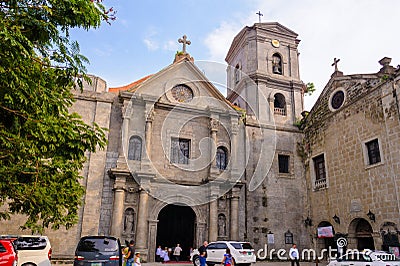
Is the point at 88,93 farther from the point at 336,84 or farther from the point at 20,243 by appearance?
the point at 336,84

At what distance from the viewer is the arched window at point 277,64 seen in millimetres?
25583

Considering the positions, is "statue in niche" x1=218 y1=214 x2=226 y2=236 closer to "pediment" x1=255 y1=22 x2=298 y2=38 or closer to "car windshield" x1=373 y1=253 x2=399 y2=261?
"car windshield" x1=373 y1=253 x2=399 y2=261

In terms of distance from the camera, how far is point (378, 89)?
16.8 metres

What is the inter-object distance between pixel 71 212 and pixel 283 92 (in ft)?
56.8

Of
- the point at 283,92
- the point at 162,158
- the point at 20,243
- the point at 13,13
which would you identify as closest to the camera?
the point at 13,13

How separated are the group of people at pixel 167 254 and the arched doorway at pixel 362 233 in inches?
352

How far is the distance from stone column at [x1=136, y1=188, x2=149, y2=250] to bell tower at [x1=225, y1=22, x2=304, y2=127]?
32.0 ft

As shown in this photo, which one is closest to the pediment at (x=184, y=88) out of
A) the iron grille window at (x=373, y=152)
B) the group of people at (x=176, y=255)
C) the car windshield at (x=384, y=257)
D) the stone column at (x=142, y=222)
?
the stone column at (x=142, y=222)

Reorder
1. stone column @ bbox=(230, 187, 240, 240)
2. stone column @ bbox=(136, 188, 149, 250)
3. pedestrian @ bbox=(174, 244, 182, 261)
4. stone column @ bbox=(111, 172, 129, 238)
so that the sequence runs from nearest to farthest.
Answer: stone column @ bbox=(111, 172, 129, 238)
stone column @ bbox=(136, 188, 149, 250)
pedestrian @ bbox=(174, 244, 182, 261)
stone column @ bbox=(230, 187, 240, 240)

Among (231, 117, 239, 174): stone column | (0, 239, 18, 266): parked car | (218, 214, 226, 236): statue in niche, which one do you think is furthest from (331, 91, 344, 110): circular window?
(0, 239, 18, 266): parked car

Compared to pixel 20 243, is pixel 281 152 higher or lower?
higher

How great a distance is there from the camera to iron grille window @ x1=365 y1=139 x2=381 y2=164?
16.4m

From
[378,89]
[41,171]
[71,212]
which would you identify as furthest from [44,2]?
[378,89]

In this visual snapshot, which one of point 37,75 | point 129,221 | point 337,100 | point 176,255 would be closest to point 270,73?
point 337,100
